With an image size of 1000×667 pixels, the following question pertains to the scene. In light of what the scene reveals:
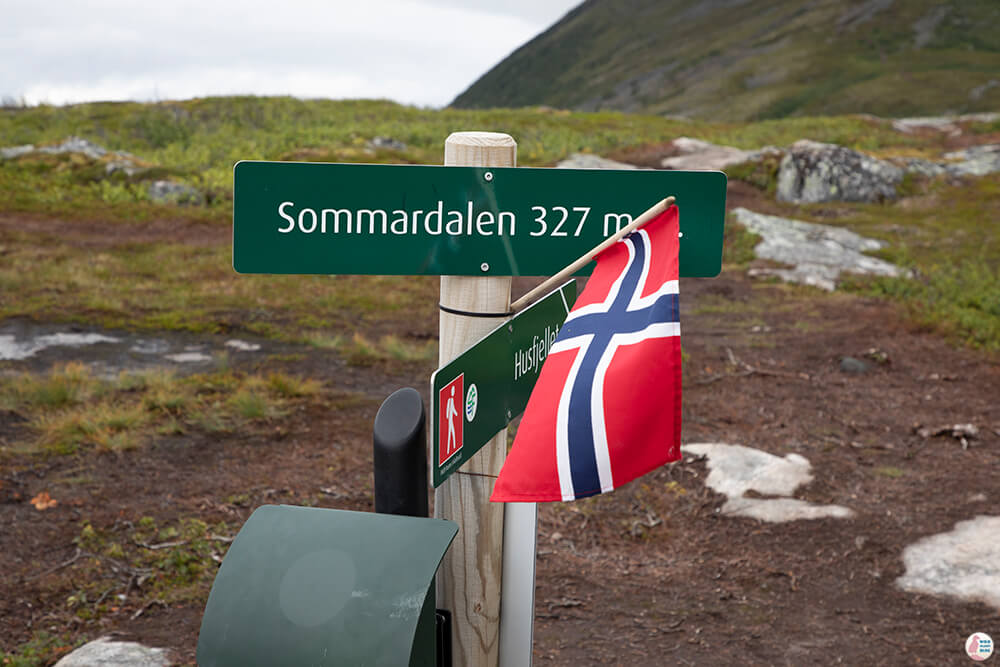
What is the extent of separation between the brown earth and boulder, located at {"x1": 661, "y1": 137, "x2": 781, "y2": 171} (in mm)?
14840

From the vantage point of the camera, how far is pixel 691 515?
5711 mm

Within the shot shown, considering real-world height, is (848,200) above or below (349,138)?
below

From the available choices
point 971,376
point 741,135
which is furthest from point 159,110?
point 971,376

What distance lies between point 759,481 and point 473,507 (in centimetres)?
425

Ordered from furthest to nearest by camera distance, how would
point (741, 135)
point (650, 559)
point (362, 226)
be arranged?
point (741, 135) → point (650, 559) → point (362, 226)

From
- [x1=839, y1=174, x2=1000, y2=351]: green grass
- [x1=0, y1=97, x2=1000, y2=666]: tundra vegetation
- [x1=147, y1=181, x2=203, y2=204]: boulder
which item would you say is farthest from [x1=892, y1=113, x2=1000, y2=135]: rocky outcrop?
[x1=147, y1=181, x2=203, y2=204]: boulder

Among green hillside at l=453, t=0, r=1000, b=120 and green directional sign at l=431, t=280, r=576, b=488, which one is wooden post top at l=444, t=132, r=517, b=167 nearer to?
green directional sign at l=431, t=280, r=576, b=488

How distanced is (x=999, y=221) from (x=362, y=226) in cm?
1832

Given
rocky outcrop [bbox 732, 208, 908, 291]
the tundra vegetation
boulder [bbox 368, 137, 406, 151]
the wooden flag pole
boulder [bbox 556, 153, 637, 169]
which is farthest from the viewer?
boulder [bbox 368, 137, 406, 151]

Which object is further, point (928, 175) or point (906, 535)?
point (928, 175)

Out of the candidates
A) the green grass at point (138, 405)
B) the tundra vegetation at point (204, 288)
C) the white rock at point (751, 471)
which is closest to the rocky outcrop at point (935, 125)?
the tundra vegetation at point (204, 288)

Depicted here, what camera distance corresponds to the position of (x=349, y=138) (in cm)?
2814

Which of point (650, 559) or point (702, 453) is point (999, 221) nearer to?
point (702, 453)

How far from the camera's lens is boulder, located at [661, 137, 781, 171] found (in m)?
23.0
